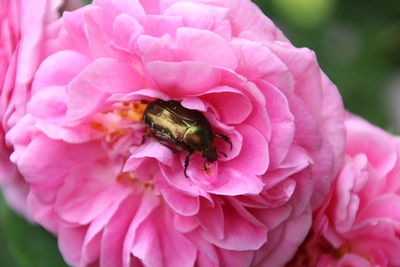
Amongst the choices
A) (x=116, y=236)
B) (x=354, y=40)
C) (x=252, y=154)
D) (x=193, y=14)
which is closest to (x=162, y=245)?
(x=116, y=236)

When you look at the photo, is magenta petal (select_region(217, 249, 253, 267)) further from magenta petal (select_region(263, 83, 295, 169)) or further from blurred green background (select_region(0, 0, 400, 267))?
blurred green background (select_region(0, 0, 400, 267))

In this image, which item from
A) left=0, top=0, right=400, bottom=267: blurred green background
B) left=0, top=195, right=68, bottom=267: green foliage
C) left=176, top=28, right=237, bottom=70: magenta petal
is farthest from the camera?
left=0, top=0, right=400, bottom=267: blurred green background

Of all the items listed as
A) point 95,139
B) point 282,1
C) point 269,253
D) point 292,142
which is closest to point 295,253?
point 269,253

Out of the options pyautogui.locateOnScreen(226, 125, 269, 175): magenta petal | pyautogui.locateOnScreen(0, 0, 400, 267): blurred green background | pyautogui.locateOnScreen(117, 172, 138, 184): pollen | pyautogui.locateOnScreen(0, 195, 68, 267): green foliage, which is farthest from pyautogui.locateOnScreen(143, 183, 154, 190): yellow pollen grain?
pyautogui.locateOnScreen(0, 0, 400, 267): blurred green background

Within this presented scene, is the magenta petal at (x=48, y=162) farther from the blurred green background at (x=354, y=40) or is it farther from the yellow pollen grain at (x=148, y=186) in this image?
the blurred green background at (x=354, y=40)

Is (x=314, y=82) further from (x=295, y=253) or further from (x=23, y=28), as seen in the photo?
(x=23, y=28)

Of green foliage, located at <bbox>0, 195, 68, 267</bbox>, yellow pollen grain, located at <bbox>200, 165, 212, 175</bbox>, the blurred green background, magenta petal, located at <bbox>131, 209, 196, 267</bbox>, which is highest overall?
yellow pollen grain, located at <bbox>200, 165, 212, 175</bbox>

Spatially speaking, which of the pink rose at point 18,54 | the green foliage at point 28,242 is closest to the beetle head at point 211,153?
the pink rose at point 18,54
